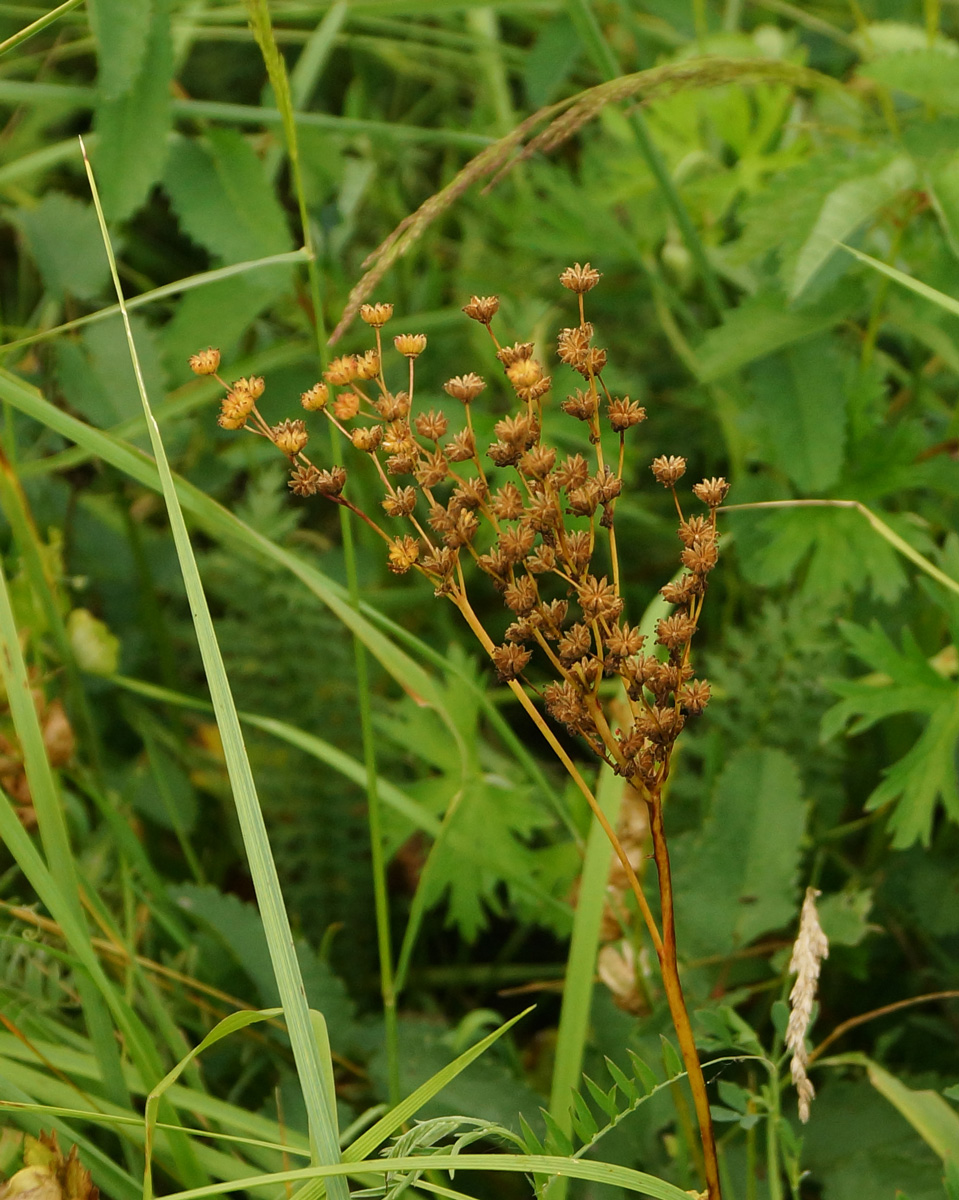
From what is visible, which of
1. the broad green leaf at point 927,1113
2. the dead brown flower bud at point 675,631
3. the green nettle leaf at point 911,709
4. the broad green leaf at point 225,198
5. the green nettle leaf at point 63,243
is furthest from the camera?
the green nettle leaf at point 63,243

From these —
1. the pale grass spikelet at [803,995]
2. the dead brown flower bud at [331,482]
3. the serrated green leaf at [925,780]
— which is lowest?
the serrated green leaf at [925,780]

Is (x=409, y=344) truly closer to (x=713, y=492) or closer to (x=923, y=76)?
(x=713, y=492)

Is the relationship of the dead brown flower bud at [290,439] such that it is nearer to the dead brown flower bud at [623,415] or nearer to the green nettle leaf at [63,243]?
the dead brown flower bud at [623,415]

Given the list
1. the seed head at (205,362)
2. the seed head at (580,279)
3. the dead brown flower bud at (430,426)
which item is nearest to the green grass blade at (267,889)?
the seed head at (205,362)

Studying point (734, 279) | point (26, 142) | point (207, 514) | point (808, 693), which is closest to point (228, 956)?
point (207, 514)

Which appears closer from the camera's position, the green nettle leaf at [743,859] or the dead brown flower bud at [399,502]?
the dead brown flower bud at [399,502]

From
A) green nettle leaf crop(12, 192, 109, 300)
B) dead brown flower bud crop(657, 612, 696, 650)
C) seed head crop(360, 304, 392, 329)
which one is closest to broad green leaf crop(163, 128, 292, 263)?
green nettle leaf crop(12, 192, 109, 300)

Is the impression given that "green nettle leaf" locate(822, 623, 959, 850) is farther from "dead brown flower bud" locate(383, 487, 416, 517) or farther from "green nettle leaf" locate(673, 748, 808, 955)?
"dead brown flower bud" locate(383, 487, 416, 517)
